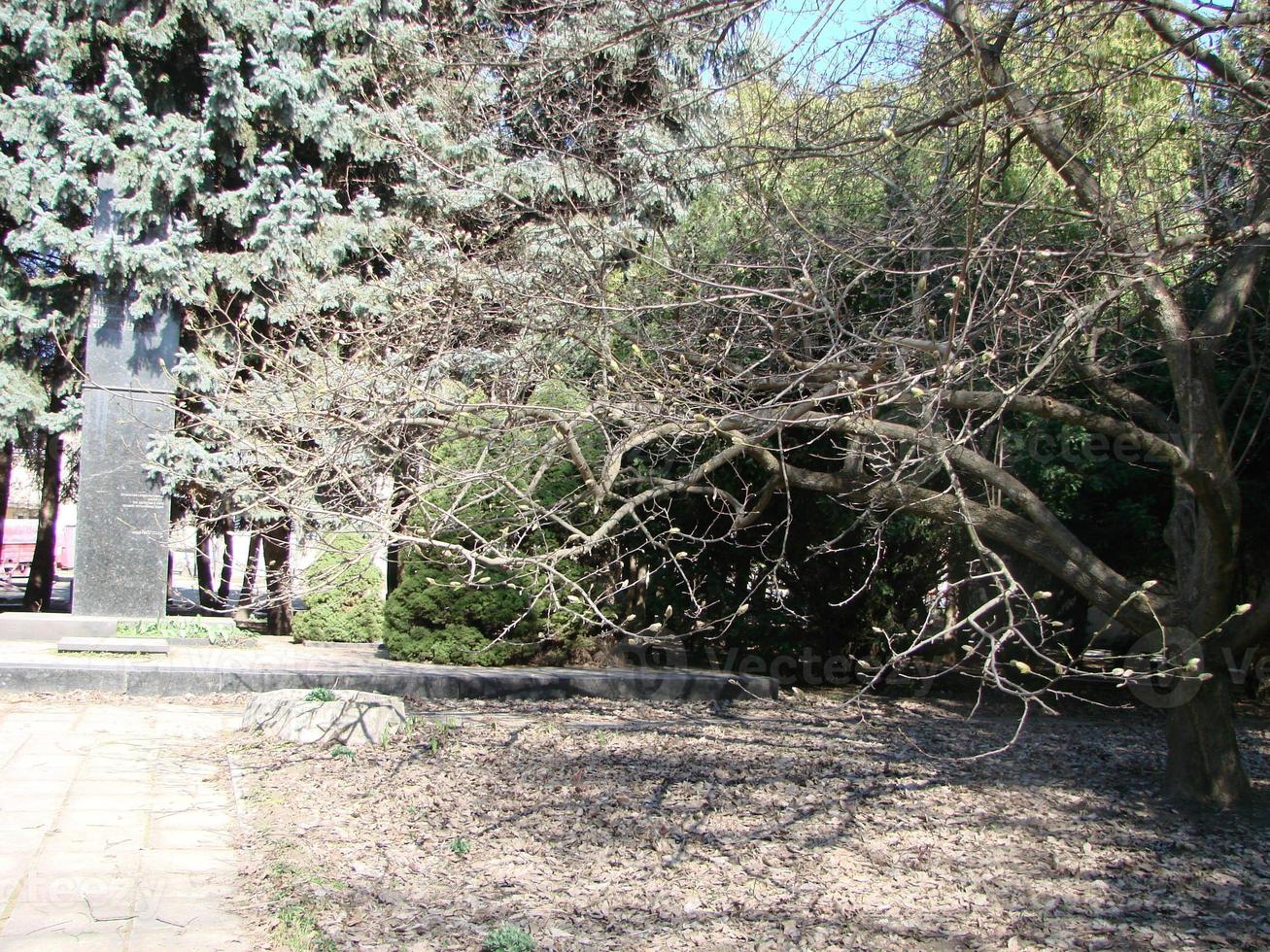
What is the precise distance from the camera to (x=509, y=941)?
3.77 m

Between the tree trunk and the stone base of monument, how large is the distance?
205 inches

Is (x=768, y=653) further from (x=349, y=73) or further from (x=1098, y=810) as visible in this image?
(x=349, y=73)

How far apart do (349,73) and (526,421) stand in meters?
8.33

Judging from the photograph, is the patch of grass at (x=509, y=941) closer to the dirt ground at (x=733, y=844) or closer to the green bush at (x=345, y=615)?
the dirt ground at (x=733, y=844)

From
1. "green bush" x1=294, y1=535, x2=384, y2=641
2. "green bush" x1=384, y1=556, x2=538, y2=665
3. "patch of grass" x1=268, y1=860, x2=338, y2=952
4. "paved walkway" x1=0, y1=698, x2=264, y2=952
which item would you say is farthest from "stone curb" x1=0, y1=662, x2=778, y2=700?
"patch of grass" x1=268, y1=860, x2=338, y2=952

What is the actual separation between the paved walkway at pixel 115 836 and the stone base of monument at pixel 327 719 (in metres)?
0.43

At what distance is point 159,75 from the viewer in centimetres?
1278

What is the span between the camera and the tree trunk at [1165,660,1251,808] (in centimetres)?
616

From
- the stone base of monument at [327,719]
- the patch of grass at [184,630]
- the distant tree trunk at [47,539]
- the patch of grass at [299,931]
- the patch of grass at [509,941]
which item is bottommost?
the patch of grass at [299,931]

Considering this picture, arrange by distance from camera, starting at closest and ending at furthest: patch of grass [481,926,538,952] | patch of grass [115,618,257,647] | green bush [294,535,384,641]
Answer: patch of grass [481,926,538,952] → patch of grass [115,618,257,647] → green bush [294,535,384,641]

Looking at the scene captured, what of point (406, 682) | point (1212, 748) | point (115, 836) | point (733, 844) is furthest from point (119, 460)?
point (1212, 748)

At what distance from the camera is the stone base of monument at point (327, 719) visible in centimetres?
720

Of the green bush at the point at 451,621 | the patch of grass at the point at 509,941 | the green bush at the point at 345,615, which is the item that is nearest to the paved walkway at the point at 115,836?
the patch of grass at the point at 509,941

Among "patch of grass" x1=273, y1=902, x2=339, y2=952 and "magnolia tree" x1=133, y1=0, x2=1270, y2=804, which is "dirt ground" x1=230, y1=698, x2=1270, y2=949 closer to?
"patch of grass" x1=273, y1=902, x2=339, y2=952
